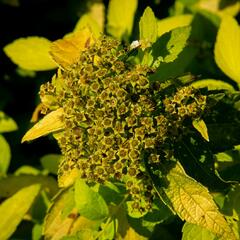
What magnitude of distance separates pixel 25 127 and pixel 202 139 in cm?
142

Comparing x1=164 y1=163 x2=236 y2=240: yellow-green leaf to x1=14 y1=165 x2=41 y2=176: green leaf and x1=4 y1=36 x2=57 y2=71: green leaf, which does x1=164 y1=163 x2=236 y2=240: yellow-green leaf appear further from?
x1=14 y1=165 x2=41 y2=176: green leaf

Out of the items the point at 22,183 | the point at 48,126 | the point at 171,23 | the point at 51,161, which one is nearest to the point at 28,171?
the point at 22,183

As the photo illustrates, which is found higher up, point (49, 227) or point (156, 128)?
point (156, 128)

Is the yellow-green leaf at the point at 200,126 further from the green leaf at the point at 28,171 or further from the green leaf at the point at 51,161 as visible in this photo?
the green leaf at the point at 28,171

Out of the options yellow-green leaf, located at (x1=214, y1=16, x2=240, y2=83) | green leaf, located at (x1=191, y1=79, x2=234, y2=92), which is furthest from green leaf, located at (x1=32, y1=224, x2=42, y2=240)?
yellow-green leaf, located at (x1=214, y1=16, x2=240, y2=83)

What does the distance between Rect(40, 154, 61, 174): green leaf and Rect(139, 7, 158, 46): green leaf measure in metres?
0.87

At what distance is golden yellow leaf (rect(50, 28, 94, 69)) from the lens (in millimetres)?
2080

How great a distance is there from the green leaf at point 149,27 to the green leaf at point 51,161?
0.87 m

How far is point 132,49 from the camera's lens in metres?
1.96

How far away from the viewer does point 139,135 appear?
1.76 m

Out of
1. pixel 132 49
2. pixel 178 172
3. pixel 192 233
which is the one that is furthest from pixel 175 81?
pixel 192 233

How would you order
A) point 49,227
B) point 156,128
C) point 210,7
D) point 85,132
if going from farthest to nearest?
point 210,7 → point 49,227 → point 85,132 → point 156,128

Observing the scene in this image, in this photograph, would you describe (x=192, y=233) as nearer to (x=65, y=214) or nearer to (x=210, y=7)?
(x=65, y=214)

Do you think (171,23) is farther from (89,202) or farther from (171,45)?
(89,202)
